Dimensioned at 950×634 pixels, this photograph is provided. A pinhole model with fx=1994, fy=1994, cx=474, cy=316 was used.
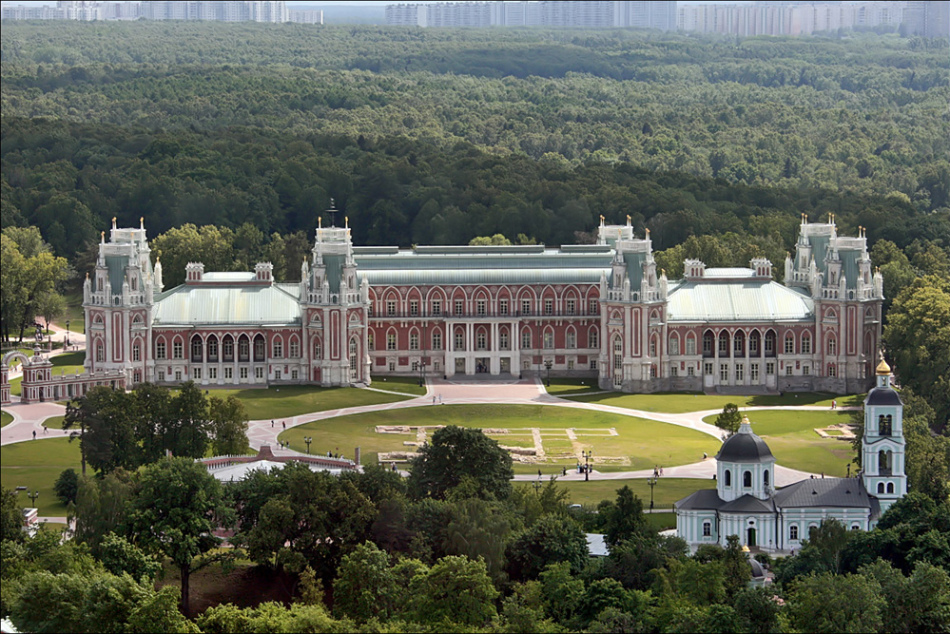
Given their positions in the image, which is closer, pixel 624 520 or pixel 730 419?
pixel 624 520

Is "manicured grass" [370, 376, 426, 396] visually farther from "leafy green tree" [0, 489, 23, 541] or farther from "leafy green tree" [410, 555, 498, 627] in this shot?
"leafy green tree" [410, 555, 498, 627]

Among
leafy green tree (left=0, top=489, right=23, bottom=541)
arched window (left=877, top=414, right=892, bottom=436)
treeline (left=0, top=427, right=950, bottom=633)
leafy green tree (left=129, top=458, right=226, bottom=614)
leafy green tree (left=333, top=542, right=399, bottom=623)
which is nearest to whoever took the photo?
treeline (left=0, top=427, right=950, bottom=633)

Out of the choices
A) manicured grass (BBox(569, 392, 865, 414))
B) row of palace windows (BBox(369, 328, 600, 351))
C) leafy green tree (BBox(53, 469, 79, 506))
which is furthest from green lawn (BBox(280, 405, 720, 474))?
leafy green tree (BBox(53, 469, 79, 506))

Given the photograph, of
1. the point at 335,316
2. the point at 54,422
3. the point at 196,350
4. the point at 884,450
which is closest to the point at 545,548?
the point at 884,450

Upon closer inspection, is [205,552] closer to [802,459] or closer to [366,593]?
→ [366,593]

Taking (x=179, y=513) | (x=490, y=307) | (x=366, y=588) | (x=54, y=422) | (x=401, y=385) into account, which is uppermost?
(x=490, y=307)

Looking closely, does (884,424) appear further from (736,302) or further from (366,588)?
(736,302)
